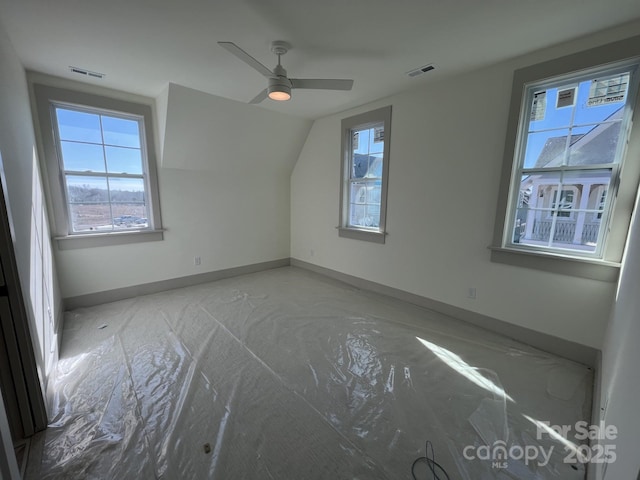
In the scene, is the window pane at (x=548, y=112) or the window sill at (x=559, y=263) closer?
the window sill at (x=559, y=263)

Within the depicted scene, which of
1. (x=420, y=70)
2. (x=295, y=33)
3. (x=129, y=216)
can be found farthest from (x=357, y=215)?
(x=129, y=216)

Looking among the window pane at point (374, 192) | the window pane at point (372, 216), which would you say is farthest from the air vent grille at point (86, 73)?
the window pane at point (372, 216)

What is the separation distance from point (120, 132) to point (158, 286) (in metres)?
2.04

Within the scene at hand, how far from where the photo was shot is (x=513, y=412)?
1.72 m

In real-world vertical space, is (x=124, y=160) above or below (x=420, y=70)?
below

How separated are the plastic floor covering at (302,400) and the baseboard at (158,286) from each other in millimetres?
203

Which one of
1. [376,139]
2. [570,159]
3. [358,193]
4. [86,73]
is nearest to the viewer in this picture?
[570,159]

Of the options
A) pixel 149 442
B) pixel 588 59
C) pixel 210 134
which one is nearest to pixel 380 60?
pixel 588 59

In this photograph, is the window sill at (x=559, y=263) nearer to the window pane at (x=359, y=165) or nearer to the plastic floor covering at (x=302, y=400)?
the plastic floor covering at (x=302, y=400)

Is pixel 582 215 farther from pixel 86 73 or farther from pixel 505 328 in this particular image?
pixel 86 73

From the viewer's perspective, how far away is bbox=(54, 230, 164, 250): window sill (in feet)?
9.94

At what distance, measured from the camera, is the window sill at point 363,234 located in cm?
362

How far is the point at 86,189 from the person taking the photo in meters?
3.17

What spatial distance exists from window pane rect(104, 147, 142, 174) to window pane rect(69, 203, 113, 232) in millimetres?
480
